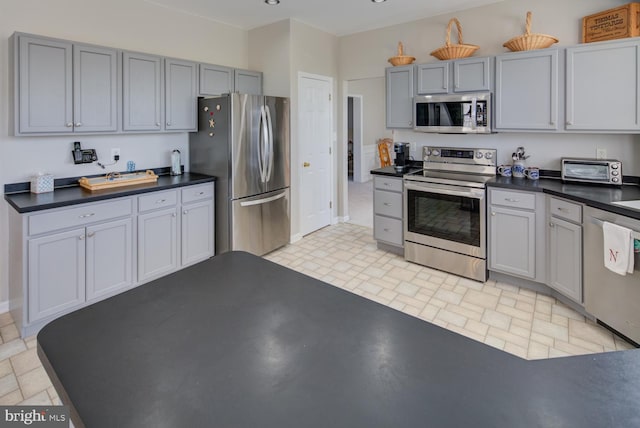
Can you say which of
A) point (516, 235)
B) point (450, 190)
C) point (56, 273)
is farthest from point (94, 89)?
point (516, 235)

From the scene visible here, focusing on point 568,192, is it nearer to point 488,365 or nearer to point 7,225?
point 488,365

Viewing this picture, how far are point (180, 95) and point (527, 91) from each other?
3.39m

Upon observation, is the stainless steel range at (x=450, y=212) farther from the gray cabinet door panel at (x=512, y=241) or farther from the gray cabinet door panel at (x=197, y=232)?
the gray cabinet door panel at (x=197, y=232)

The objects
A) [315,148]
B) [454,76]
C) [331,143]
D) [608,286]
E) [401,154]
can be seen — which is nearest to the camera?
[608,286]

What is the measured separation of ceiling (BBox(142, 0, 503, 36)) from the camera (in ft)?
12.9

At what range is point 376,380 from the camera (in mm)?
804

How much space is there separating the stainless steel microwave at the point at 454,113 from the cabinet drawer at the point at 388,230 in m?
1.09

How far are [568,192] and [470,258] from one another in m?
1.06

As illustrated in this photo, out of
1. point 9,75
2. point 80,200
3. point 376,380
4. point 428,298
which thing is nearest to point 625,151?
point 428,298

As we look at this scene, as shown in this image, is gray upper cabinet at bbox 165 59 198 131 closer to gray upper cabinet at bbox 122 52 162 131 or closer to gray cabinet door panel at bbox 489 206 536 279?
gray upper cabinet at bbox 122 52 162 131

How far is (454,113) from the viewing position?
3.82 meters

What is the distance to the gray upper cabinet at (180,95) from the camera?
3.72 m

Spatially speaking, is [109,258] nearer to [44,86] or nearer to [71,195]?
[71,195]

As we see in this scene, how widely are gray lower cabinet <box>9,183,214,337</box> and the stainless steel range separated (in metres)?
2.34
